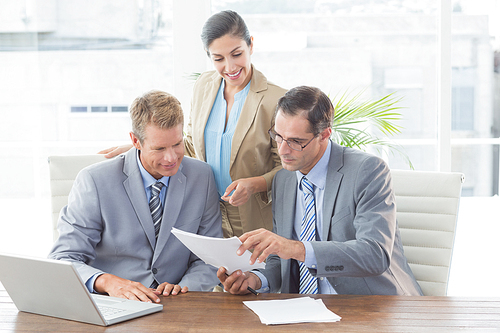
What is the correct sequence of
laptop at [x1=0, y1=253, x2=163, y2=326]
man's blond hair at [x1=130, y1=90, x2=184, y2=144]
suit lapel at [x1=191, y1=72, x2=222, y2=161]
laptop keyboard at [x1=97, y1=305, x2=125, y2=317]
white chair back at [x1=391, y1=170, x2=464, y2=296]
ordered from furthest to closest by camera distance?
1. suit lapel at [x1=191, y1=72, x2=222, y2=161]
2. white chair back at [x1=391, y1=170, x2=464, y2=296]
3. man's blond hair at [x1=130, y1=90, x2=184, y2=144]
4. laptop keyboard at [x1=97, y1=305, x2=125, y2=317]
5. laptop at [x1=0, y1=253, x2=163, y2=326]

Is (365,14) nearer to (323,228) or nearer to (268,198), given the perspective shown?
(268,198)

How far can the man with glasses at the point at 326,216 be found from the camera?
157 centimetres

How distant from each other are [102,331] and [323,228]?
2.74ft

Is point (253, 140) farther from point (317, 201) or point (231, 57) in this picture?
point (317, 201)

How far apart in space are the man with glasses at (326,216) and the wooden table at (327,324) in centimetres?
12

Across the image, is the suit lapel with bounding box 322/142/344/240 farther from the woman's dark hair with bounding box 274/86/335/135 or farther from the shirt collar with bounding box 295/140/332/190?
the woman's dark hair with bounding box 274/86/335/135

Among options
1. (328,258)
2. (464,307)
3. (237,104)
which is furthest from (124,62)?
(464,307)

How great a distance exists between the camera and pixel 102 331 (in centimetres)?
128

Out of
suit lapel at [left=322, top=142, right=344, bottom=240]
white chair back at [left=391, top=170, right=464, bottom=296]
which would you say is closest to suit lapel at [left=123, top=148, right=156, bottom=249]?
suit lapel at [left=322, top=142, right=344, bottom=240]

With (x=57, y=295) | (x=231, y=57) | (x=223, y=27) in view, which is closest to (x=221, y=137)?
(x=231, y=57)

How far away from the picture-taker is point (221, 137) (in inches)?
87.3

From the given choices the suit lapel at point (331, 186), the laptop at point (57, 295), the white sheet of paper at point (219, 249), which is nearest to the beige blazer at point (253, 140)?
the suit lapel at point (331, 186)

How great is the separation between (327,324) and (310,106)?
780 millimetres

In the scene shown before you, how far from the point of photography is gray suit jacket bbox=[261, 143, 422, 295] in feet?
5.14
